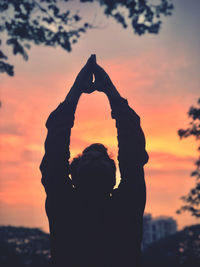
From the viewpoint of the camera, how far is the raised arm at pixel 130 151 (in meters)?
2.14

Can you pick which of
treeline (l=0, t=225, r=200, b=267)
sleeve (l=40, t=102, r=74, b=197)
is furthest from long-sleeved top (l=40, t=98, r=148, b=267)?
treeline (l=0, t=225, r=200, b=267)

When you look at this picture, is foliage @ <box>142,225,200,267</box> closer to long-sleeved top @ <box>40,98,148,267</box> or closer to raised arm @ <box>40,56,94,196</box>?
long-sleeved top @ <box>40,98,148,267</box>

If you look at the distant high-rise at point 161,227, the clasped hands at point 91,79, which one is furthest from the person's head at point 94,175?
the distant high-rise at point 161,227

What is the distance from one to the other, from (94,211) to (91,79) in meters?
1.31

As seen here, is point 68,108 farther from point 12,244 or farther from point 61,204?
point 12,244

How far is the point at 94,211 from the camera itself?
7.09 feet

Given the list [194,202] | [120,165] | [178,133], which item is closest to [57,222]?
[120,165]

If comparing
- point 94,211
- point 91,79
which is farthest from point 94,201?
point 91,79

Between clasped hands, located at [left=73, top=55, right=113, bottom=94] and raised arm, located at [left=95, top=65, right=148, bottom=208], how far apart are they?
24 centimetres

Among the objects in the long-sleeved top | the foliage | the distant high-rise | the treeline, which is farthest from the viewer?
the distant high-rise

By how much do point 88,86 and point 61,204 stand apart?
1.16 m

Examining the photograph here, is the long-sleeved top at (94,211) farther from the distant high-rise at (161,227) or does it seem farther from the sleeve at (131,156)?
the distant high-rise at (161,227)

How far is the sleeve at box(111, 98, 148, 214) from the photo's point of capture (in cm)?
214

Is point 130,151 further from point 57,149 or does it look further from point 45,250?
point 45,250
